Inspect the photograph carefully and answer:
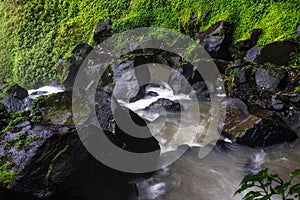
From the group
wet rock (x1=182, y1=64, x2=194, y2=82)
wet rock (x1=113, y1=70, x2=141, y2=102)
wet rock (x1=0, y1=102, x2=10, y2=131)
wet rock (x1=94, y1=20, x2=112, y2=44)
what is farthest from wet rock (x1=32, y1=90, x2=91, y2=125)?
wet rock (x1=94, y1=20, x2=112, y2=44)

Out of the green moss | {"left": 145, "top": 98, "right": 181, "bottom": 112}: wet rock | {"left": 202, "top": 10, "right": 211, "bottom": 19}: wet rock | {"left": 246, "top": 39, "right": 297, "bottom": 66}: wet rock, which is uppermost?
{"left": 202, "top": 10, "right": 211, "bottom": 19}: wet rock

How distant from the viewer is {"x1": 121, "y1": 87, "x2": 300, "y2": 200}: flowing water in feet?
17.6

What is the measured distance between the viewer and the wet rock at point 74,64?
13.4m

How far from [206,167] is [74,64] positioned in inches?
366

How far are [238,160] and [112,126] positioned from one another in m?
3.02

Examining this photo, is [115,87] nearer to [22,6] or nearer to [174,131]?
[174,131]

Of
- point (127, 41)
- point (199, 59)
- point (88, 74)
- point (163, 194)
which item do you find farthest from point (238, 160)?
point (127, 41)

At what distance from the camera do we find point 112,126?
17.9 feet

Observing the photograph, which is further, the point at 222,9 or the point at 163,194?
the point at 222,9

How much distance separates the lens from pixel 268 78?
29.1ft

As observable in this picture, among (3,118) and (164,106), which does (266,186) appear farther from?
(164,106)

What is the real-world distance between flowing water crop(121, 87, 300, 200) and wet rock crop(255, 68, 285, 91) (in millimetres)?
2481

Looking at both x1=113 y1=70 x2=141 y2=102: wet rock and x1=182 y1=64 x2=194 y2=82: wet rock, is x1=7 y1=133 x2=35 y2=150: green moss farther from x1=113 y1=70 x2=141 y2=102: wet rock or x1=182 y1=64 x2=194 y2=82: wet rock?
x1=182 y1=64 x2=194 y2=82: wet rock

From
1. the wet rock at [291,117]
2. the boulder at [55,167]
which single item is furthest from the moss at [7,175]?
the wet rock at [291,117]
